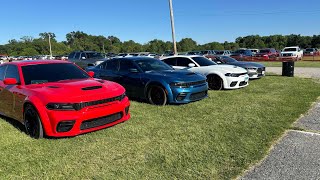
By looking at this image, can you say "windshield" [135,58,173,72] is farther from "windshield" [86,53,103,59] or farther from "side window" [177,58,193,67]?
"windshield" [86,53,103,59]

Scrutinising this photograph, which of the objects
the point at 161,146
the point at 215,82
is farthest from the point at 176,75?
the point at 161,146

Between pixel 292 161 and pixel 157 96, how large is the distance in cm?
452

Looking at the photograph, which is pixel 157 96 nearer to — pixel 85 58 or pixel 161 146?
pixel 161 146

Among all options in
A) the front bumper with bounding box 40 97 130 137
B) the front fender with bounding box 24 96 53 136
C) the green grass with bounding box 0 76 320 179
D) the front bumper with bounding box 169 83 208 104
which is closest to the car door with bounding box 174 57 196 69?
the front bumper with bounding box 169 83 208 104

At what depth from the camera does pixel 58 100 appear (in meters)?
5.08

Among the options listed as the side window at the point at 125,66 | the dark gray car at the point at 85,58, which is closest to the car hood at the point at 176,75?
the side window at the point at 125,66

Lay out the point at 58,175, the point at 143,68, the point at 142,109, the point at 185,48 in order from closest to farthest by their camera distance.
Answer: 1. the point at 58,175
2. the point at 142,109
3. the point at 143,68
4. the point at 185,48

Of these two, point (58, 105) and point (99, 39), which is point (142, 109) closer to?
point (58, 105)

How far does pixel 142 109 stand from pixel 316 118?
13.1 feet

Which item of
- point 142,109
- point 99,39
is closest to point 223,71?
point 142,109

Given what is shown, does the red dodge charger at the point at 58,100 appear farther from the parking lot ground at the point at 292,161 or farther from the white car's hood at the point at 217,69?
the white car's hood at the point at 217,69

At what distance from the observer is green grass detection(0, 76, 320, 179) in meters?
3.97

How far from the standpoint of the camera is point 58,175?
3896 mm

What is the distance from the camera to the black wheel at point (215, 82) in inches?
420
